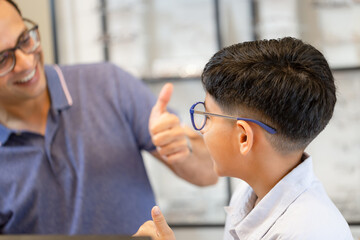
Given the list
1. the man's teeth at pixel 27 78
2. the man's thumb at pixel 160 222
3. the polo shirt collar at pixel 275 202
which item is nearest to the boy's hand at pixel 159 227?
the man's thumb at pixel 160 222

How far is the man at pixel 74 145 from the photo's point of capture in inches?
48.8

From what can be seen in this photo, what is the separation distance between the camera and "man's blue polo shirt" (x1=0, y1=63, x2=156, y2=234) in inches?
50.3

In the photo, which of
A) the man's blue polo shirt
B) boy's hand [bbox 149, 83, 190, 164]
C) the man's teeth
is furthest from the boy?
the man's teeth

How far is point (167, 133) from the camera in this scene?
3.93 feet

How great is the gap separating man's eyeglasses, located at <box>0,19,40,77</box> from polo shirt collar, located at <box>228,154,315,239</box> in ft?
2.40

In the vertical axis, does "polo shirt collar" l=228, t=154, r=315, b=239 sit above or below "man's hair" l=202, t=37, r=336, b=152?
below

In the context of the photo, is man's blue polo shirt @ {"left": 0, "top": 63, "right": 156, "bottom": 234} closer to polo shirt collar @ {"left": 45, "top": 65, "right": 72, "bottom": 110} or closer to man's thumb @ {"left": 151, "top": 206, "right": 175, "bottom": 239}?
polo shirt collar @ {"left": 45, "top": 65, "right": 72, "bottom": 110}

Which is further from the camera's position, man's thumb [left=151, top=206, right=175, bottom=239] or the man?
the man

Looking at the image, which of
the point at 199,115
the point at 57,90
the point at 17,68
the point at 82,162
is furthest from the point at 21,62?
the point at 199,115

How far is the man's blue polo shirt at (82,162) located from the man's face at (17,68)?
0.11 m

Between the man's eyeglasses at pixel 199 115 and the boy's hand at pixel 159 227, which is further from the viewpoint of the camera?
the man's eyeglasses at pixel 199 115

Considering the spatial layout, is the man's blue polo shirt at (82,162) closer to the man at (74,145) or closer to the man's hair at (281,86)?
the man at (74,145)

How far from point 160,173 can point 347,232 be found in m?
1.41

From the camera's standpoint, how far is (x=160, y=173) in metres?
2.16
